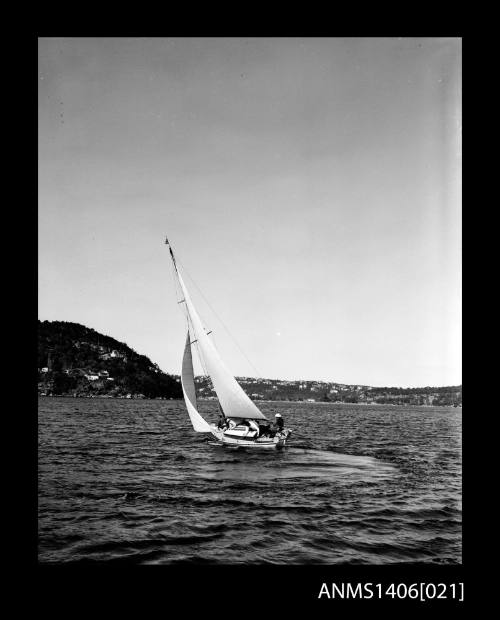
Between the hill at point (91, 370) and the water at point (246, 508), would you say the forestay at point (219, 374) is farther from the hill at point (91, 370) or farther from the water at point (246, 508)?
the hill at point (91, 370)

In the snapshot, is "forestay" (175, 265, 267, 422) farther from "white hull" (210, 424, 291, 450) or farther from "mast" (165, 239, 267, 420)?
"white hull" (210, 424, 291, 450)

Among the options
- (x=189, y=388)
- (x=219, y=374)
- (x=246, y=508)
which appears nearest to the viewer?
(x=246, y=508)

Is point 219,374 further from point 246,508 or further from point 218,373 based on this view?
point 246,508

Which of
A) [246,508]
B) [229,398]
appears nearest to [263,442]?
[229,398]

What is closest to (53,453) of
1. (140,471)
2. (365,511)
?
(140,471)

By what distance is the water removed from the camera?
35.7 feet

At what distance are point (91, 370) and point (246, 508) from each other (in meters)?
152

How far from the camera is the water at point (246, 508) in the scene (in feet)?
35.7

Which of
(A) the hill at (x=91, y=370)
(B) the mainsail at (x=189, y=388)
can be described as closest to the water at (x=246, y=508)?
(B) the mainsail at (x=189, y=388)

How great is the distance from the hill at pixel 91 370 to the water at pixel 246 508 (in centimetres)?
12098

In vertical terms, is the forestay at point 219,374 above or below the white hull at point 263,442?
above

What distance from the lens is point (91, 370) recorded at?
15650 centimetres
